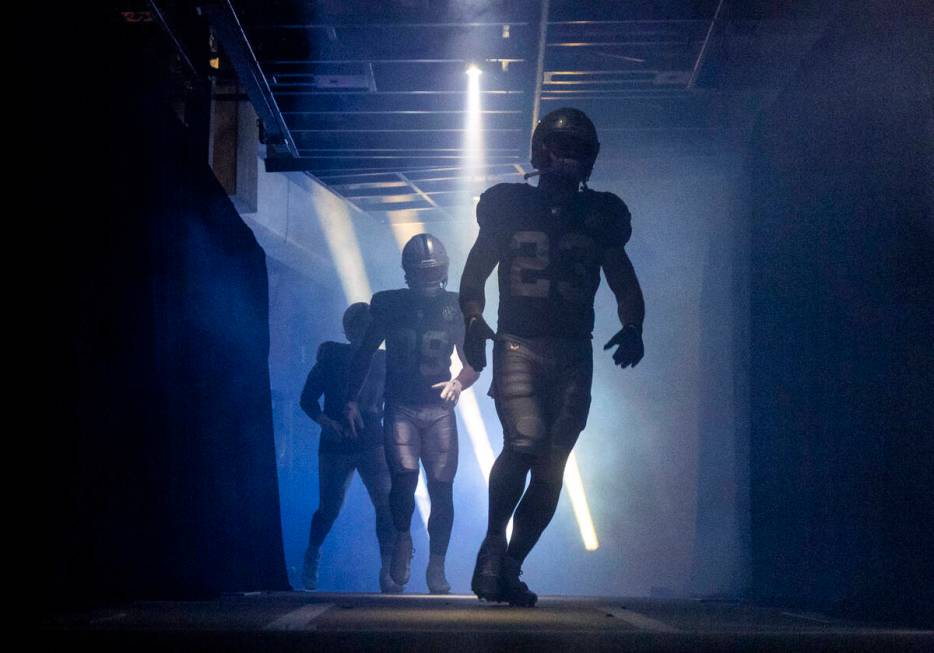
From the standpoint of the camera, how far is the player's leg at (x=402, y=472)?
6.46 metres

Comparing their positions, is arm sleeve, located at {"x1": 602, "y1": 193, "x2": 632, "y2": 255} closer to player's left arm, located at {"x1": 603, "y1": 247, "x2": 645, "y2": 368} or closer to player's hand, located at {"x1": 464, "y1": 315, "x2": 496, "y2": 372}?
player's left arm, located at {"x1": 603, "y1": 247, "x2": 645, "y2": 368}

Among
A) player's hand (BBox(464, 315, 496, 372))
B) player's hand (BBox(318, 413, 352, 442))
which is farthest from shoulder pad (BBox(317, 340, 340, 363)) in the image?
player's hand (BBox(464, 315, 496, 372))

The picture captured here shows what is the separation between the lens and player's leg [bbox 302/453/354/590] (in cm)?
815

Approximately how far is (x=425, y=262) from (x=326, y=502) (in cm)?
245

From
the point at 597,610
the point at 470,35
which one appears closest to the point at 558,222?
the point at 597,610

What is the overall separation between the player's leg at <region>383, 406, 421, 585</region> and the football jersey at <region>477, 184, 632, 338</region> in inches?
94.7

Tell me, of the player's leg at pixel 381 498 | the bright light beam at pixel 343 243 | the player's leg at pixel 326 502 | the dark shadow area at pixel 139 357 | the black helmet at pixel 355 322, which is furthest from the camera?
the bright light beam at pixel 343 243

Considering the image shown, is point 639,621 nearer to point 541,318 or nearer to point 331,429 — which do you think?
point 541,318

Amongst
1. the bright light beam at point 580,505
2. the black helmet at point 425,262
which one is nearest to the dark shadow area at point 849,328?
the black helmet at point 425,262

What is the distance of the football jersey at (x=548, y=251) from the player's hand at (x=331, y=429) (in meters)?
3.97

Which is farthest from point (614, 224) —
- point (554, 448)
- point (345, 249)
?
point (345, 249)

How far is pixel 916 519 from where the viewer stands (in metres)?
3.75

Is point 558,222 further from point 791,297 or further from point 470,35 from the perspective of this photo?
point 470,35

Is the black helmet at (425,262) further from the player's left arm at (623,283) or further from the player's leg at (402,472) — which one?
the player's left arm at (623,283)
